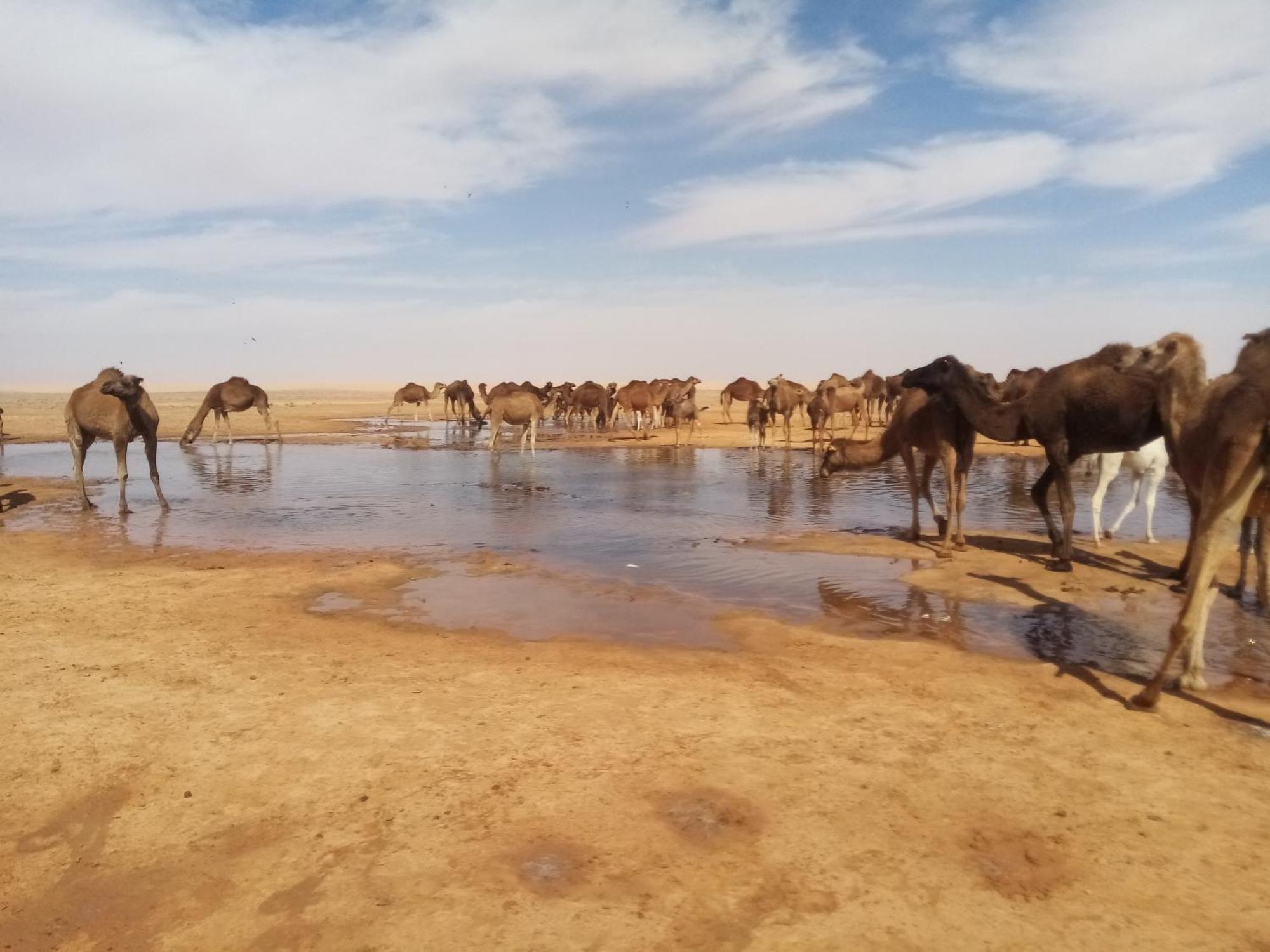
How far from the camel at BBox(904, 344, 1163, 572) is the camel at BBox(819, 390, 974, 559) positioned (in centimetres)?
39

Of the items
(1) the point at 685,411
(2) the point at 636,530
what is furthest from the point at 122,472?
(1) the point at 685,411

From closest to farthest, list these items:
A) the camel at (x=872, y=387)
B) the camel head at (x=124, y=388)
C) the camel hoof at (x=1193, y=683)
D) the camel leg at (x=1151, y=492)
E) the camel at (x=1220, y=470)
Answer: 1. the camel at (x=1220, y=470)
2. the camel hoof at (x=1193, y=683)
3. the camel leg at (x=1151, y=492)
4. the camel head at (x=124, y=388)
5. the camel at (x=872, y=387)

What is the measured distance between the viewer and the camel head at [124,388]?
1348cm

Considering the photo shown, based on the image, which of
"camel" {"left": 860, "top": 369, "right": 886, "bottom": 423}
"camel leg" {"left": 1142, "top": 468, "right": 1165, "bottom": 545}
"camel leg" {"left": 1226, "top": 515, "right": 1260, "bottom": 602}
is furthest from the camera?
"camel" {"left": 860, "top": 369, "right": 886, "bottom": 423}

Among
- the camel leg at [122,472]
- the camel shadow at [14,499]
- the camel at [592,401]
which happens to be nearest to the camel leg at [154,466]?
the camel leg at [122,472]

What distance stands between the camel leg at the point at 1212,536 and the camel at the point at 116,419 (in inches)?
589

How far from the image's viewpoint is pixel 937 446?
1134 cm

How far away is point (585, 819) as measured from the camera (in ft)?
13.4

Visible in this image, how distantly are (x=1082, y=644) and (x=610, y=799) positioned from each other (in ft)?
16.2

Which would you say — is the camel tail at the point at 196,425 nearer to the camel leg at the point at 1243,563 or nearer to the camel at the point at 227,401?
the camel at the point at 227,401

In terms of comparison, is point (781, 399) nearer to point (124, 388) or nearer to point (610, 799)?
point (124, 388)

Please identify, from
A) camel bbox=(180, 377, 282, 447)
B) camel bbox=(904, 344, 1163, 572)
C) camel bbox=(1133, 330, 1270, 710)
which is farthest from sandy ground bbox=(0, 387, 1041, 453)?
camel bbox=(1133, 330, 1270, 710)

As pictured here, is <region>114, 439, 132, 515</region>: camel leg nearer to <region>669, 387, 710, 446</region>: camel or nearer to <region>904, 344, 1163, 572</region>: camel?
<region>904, 344, 1163, 572</region>: camel

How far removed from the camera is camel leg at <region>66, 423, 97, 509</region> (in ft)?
48.9
